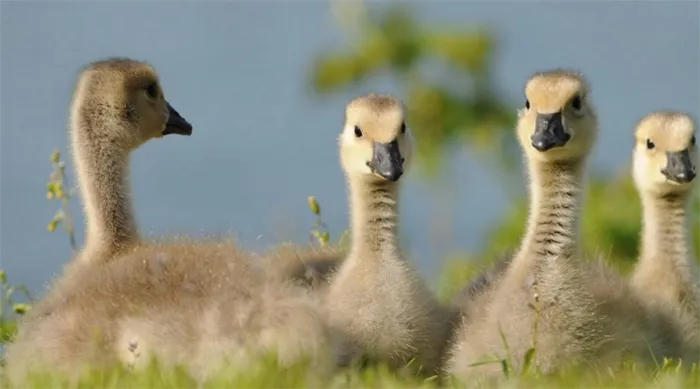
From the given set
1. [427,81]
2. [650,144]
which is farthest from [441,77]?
[650,144]

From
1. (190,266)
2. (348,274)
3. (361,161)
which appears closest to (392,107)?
(361,161)

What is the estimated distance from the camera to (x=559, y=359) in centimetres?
584

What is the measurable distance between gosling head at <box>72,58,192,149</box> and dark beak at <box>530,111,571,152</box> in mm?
2172

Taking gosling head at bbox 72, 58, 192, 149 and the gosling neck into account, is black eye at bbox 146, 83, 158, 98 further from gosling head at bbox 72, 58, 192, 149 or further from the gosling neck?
the gosling neck

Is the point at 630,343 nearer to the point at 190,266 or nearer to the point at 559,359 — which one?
the point at 559,359

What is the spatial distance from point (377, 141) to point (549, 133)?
2.48 feet

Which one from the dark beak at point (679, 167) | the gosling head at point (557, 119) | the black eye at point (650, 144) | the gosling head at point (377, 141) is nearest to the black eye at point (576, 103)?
the gosling head at point (557, 119)

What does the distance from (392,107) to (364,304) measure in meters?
0.94

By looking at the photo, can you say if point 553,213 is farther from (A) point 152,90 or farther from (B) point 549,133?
(A) point 152,90

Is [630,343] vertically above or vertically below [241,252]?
below

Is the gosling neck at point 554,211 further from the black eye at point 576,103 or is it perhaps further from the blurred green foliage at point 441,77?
the blurred green foliage at point 441,77

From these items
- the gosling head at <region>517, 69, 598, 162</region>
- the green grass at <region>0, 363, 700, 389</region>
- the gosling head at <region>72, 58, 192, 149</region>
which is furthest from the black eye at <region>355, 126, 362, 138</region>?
the gosling head at <region>72, 58, 192, 149</region>

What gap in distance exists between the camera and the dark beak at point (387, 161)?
596 cm

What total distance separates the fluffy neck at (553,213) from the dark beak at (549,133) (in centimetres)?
19
